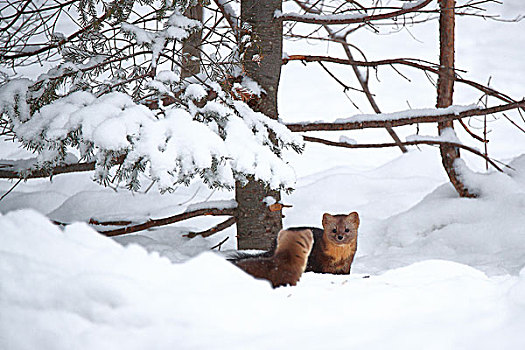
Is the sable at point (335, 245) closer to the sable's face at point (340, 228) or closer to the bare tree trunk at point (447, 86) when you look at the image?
the sable's face at point (340, 228)

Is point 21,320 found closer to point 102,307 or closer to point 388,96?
point 102,307

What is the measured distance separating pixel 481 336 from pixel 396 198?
16.4 ft

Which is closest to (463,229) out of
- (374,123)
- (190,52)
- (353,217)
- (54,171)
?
(374,123)

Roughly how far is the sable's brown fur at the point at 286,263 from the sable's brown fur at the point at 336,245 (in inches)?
40.6

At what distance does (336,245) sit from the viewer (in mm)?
3170

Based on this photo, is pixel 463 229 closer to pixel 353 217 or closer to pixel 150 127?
pixel 353 217

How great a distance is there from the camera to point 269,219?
4.05 m

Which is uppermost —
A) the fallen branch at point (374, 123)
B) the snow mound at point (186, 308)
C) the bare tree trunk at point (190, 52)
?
the bare tree trunk at point (190, 52)

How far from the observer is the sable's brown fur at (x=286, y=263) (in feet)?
6.46

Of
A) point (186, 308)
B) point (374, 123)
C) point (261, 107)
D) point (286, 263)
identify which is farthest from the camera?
point (374, 123)

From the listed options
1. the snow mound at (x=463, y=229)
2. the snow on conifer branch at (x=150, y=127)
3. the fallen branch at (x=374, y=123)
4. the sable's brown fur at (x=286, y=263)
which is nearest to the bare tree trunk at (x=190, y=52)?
the snow on conifer branch at (x=150, y=127)

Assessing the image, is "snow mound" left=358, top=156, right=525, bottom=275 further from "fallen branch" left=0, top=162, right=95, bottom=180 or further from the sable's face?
"fallen branch" left=0, top=162, right=95, bottom=180

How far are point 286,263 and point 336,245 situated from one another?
3.99 feet

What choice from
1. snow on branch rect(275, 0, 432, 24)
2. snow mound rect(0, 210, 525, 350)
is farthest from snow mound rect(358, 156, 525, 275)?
snow mound rect(0, 210, 525, 350)
